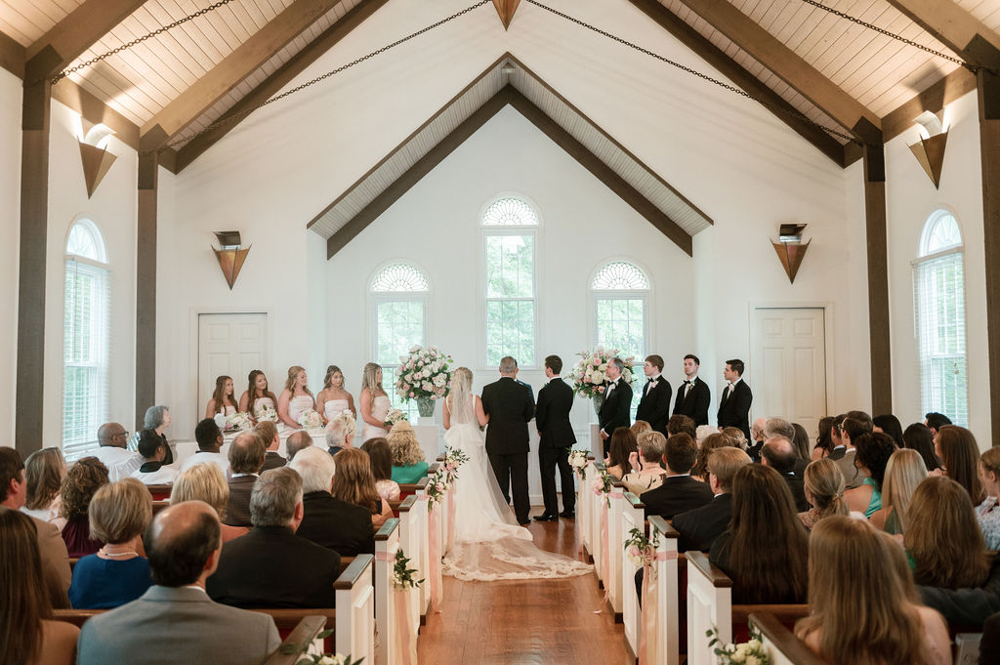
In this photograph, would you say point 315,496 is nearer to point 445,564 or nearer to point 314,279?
point 445,564

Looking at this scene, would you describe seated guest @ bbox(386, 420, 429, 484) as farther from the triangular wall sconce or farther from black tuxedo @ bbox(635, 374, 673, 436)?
the triangular wall sconce

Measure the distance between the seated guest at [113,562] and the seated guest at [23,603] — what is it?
620 millimetres

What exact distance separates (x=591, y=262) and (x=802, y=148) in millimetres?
2942

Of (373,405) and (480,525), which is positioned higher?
(373,405)

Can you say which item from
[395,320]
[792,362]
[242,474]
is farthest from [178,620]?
[395,320]

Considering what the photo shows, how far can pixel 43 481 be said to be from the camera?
11.8ft

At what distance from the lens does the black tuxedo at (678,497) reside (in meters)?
A: 4.21

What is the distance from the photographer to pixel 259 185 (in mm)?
9250

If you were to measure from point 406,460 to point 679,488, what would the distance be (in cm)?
218

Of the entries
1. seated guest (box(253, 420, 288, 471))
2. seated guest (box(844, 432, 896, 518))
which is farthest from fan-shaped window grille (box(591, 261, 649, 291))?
seated guest (box(844, 432, 896, 518))

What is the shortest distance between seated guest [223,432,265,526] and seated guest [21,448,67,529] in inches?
28.4

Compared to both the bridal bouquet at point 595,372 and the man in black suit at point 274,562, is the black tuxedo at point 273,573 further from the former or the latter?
the bridal bouquet at point 595,372

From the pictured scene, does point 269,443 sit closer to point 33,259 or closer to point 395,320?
point 33,259

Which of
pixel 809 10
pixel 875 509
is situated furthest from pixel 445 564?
pixel 809 10
